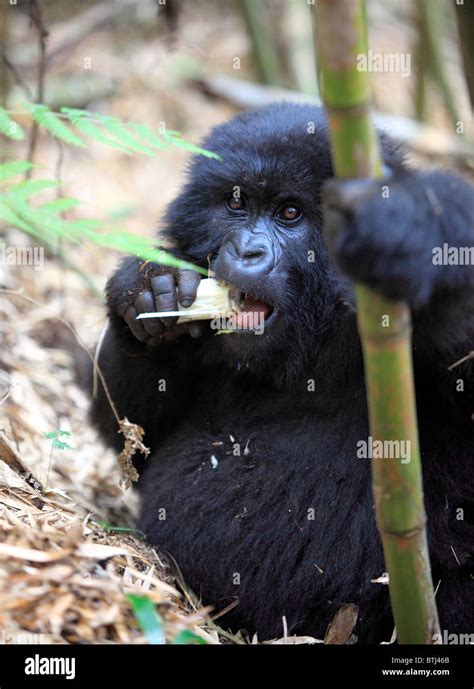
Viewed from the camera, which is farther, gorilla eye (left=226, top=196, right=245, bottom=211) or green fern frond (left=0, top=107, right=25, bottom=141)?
gorilla eye (left=226, top=196, right=245, bottom=211)

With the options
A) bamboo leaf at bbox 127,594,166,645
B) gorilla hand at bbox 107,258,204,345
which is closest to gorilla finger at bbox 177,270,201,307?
gorilla hand at bbox 107,258,204,345

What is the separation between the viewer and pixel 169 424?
439cm

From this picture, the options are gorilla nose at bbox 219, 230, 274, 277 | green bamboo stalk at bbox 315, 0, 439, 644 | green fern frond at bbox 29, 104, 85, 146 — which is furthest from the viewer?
gorilla nose at bbox 219, 230, 274, 277

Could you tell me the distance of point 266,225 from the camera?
12.4ft

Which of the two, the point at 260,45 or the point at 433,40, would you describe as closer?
the point at 433,40

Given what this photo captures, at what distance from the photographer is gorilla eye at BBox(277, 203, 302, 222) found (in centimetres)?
380

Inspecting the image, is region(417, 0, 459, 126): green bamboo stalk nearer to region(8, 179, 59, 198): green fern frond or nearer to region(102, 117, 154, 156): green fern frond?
region(102, 117, 154, 156): green fern frond

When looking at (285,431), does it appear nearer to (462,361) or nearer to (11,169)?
(462,361)

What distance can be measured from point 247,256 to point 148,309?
0.45 meters

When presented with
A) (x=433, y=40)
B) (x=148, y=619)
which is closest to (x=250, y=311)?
(x=148, y=619)

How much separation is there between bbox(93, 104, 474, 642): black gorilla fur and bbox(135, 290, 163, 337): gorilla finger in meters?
0.07

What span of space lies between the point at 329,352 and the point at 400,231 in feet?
4.80

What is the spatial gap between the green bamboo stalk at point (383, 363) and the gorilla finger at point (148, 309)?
5.05 ft

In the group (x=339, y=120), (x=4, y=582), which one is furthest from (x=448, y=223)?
(x=4, y=582)
